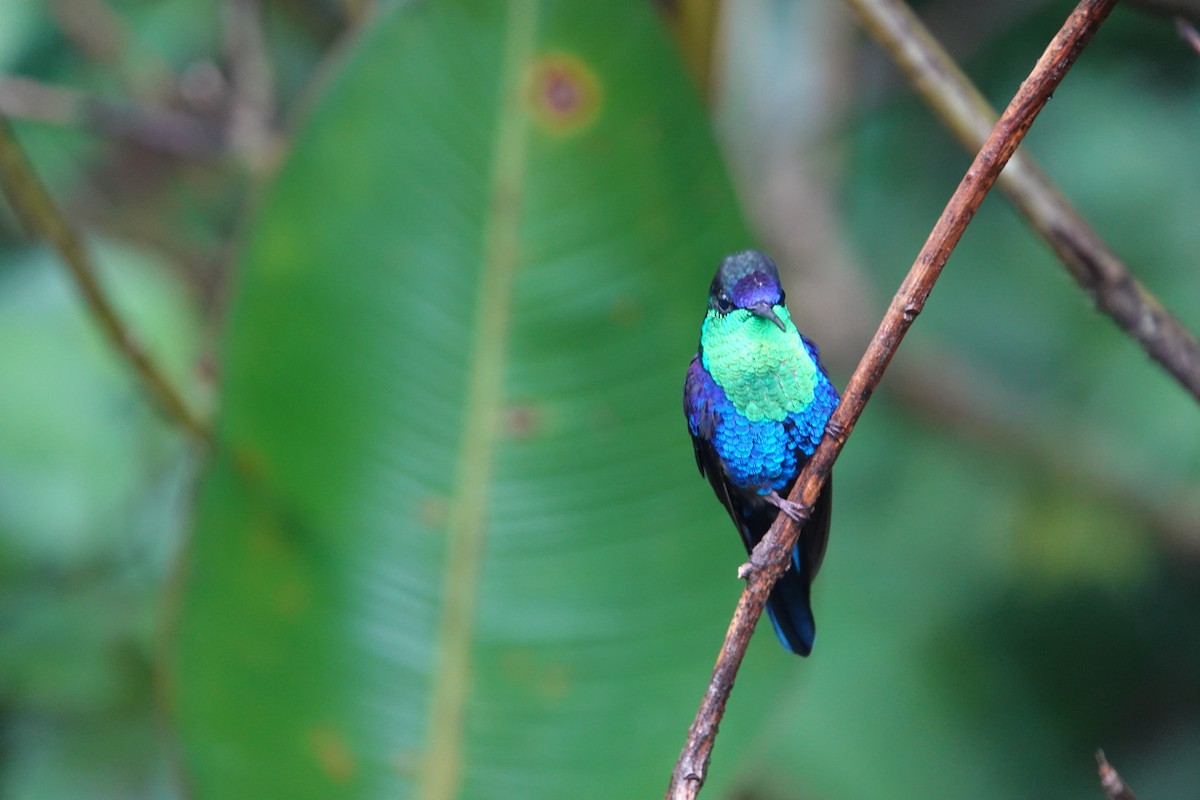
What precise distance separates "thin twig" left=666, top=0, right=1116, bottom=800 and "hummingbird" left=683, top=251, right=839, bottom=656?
272mm

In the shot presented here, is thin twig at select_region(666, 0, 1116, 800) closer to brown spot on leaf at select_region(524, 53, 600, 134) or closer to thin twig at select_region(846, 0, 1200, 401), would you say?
thin twig at select_region(846, 0, 1200, 401)

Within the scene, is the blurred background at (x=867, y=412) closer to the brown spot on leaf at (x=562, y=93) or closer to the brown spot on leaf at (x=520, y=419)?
the brown spot on leaf at (x=562, y=93)

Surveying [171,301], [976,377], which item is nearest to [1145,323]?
[976,377]

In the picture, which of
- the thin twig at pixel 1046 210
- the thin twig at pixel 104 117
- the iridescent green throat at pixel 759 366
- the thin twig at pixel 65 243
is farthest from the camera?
the thin twig at pixel 104 117

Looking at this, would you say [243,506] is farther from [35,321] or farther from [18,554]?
[35,321]

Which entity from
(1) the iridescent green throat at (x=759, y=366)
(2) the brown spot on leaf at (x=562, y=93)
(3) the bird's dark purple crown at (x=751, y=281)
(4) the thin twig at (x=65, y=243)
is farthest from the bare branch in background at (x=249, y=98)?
(3) the bird's dark purple crown at (x=751, y=281)

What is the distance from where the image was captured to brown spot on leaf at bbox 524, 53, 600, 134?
1.78 meters

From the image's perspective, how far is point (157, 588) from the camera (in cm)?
288

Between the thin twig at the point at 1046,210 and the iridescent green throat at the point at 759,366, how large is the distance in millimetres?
443

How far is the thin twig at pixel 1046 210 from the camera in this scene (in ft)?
5.01

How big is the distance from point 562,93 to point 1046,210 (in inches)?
28.7

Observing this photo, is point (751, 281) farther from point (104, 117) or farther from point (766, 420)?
point (104, 117)

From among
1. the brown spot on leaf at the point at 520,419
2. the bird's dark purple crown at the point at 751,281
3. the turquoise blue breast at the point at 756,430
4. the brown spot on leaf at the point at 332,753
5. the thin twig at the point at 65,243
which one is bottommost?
the bird's dark purple crown at the point at 751,281

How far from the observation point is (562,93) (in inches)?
71.4
